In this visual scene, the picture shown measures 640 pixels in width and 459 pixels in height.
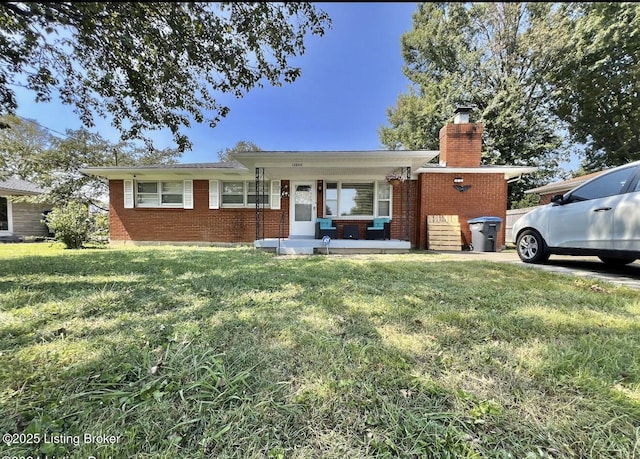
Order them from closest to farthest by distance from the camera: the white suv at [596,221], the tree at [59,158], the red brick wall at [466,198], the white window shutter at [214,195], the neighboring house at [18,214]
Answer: the white suv at [596,221] < the red brick wall at [466,198] < the white window shutter at [214,195] < the neighboring house at [18,214] < the tree at [59,158]

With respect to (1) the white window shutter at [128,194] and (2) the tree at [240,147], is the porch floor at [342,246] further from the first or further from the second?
(2) the tree at [240,147]

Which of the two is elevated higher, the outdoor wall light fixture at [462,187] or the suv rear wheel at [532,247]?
the outdoor wall light fixture at [462,187]

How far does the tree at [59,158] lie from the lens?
15.9 metres

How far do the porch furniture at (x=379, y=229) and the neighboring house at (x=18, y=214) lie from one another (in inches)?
671

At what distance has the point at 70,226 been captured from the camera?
8789 mm

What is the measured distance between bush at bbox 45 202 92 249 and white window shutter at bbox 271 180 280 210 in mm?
6467

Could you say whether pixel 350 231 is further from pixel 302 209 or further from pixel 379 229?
pixel 302 209

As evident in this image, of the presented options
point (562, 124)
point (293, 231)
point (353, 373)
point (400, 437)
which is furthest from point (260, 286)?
point (562, 124)

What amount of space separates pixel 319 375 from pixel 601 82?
20713 mm

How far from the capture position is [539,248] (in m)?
5.25

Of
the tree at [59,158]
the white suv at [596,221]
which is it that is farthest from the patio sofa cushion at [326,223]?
the tree at [59,158]

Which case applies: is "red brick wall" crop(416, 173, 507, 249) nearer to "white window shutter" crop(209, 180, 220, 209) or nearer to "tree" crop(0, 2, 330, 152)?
"tree" crop(0, 2, 330, 152)

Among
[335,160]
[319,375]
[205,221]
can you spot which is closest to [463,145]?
[335,160]

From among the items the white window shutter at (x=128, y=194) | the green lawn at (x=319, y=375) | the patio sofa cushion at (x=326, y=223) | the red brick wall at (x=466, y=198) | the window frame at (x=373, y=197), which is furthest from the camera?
the white window shutter at (x=128, y=194)
